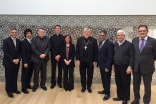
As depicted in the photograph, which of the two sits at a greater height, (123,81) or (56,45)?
(56,45)

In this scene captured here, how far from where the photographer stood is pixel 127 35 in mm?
4777

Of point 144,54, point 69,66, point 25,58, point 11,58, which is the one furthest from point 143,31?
point 11,58

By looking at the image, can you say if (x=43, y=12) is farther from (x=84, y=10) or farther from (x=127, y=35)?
(x=127, y=35)

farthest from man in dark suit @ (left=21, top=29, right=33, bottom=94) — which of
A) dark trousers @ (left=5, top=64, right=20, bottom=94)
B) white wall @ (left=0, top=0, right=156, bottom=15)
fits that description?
white wall @ (left=0, top=0, right=156, bottom=15)

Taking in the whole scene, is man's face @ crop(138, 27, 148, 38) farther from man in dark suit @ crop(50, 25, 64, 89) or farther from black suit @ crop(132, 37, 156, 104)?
man in dark suit @ crop(50, 25, 64, 89)

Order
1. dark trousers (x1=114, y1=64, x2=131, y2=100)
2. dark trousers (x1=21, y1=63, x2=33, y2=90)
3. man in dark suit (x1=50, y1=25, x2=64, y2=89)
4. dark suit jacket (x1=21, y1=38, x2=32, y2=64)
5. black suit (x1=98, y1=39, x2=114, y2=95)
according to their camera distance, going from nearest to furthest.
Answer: dark trousers (x1=114, y1=64, x2=131, y2=100) → black suit (x1=98, y1=39, x2=114, y2=95) → dark suit jacket (x1=21, y1=38, x2=32, y2=64) → dark trousers (x1=21, y1=63, x2=33, y2=90) → man in dark suit (x1=50, y1=25, x2=64, y2=89)

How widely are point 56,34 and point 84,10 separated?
1.06 metres

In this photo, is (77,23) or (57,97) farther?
(77,23)

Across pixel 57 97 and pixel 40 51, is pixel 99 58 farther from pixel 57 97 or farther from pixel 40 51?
pixel 40 51

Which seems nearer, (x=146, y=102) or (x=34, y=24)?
(x=146, y=102)

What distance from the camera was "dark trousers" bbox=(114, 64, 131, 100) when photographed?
3412mm

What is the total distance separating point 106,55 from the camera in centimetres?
380

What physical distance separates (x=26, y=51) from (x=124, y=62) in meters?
2.30

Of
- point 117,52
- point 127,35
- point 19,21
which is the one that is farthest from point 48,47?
point 127,35
